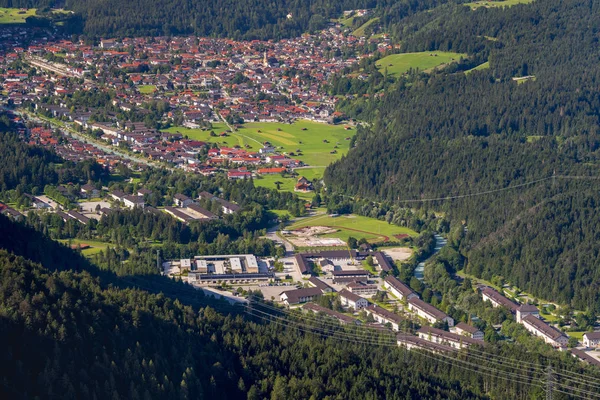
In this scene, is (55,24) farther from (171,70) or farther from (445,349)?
(445,349)

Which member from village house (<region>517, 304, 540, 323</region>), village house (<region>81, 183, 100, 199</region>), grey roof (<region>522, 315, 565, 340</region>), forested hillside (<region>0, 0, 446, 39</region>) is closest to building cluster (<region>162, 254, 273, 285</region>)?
village house (<region>517, 304, 540, 323</region>)

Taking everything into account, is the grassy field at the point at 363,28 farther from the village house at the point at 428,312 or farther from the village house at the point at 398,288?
the village house at the point at 428,312

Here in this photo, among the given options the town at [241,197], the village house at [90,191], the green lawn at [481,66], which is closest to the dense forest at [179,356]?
the town at [241,197]

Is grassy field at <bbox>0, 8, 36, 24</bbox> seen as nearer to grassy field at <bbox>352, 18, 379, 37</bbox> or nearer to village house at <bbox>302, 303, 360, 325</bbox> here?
grassy field at <bbox>352, 18, 379, 37</bbox>

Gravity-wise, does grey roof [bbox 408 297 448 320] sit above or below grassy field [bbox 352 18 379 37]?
below

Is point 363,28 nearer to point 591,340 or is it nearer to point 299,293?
point 299,293
